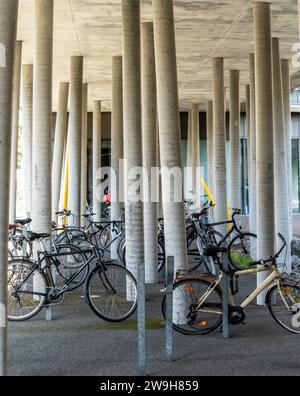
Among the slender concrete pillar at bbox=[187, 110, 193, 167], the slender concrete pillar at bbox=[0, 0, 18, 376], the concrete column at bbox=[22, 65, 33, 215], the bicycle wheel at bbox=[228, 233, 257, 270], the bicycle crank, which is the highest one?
the slender concrete pillar at bbox=[187, 110, 193, 167]

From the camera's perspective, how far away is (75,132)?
18219 millimetres

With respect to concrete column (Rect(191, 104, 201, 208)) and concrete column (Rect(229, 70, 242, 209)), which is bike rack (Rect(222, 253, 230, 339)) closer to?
concrete column (Rect(229, 70, 242, 209))

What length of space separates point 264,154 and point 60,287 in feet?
11.9

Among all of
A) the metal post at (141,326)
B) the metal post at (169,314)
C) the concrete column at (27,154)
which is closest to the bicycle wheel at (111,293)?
the metal post at (169,314)

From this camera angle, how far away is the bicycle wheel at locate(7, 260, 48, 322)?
7.64m

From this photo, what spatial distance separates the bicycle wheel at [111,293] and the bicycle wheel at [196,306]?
2.78 feet

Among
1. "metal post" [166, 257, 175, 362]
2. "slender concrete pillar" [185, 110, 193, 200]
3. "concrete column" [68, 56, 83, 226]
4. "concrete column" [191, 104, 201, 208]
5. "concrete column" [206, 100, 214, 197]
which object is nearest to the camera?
"metal post" [166, 257, 175, 362]

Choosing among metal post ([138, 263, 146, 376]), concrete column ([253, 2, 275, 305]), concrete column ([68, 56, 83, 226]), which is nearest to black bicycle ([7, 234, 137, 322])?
metal post ([138, 263, 146, 376])

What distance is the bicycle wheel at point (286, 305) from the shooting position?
275 inches

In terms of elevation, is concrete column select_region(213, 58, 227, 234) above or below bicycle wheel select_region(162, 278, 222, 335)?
above

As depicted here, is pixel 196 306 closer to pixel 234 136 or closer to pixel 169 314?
pixel 169 314

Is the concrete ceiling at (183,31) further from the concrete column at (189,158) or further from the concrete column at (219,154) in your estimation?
the concrete column at (189,158)

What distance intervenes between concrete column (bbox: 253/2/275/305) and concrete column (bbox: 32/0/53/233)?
10.7 ft
